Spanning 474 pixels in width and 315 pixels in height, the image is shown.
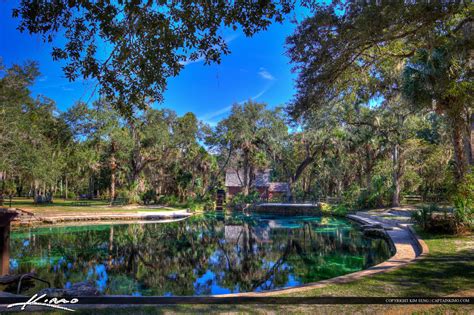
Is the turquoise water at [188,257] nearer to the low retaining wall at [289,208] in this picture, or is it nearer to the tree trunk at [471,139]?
the tree trunk at [471,139]

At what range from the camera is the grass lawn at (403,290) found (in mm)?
4152

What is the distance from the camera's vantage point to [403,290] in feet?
16.3

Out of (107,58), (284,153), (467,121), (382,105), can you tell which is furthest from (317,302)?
(284,153)

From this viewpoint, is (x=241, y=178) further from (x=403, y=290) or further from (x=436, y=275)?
(x=403, y=290)

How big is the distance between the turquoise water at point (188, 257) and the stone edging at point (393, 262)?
0.64m

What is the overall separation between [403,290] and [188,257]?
771cm

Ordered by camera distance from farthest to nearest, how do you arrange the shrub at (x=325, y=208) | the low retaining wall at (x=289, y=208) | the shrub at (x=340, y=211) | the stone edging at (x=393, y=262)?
the low retaining wall at (x=289, y=208)
the shrub at (x=325, y=208)
the shrub at (x=340, y=211)
the stone edging at (x=393, y=262)

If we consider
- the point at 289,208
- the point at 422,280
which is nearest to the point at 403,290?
the point at 422,280

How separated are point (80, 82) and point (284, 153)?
34.8m

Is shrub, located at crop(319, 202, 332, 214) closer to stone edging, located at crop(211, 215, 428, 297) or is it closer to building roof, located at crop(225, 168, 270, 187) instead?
stone edging, located at crop(211, 215, 428, 297)

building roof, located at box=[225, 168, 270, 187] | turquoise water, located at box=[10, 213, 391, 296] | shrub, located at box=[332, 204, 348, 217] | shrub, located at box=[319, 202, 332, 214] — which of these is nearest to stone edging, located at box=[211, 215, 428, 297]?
turquoise water, located at box=[10, 213, 391, 296]

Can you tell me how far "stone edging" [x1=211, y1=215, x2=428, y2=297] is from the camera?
5.54m

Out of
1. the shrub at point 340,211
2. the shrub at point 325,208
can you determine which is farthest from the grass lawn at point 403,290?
the shrub at point 325,208

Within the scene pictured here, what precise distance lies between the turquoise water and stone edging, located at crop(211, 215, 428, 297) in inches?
25.3
